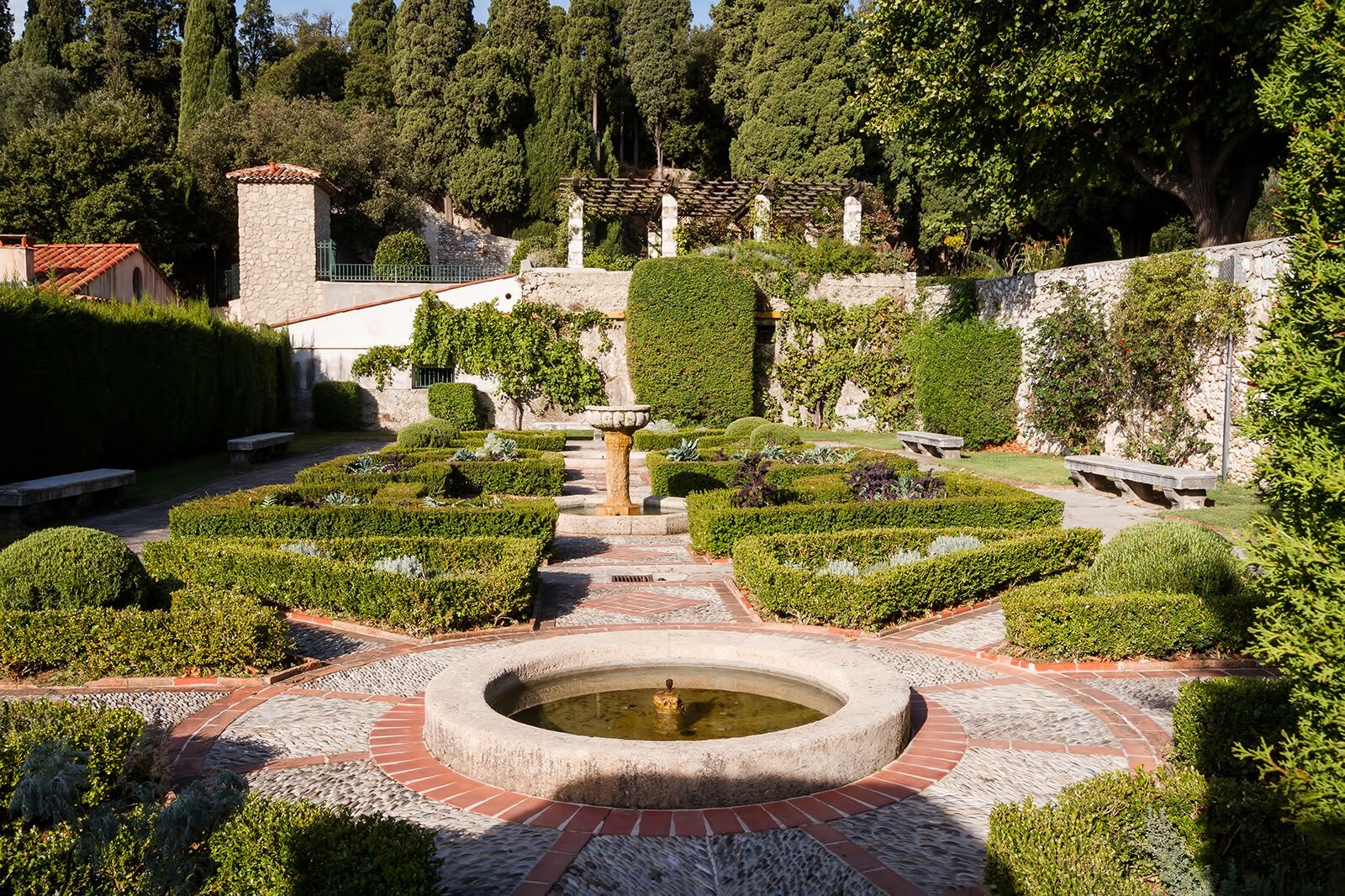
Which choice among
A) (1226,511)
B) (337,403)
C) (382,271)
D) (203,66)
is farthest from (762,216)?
(203,66)

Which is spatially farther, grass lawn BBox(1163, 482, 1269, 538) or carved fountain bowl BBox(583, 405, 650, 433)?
carved fountain bowl BBox(583, 405, 650, 433)

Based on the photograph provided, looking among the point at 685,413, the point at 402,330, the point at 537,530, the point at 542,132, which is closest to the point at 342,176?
the point at 542,132

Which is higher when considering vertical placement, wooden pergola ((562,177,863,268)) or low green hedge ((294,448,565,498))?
wooden pergola ((562,177,863,268))

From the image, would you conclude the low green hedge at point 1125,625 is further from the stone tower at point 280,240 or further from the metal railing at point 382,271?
the stone tower at point 280,240

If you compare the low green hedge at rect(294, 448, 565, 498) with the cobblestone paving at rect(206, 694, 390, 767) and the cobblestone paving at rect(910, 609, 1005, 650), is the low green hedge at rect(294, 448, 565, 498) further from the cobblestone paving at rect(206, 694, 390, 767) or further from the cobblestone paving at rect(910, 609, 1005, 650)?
the cobblestone paving at rect(910, 609, 1005, 650)

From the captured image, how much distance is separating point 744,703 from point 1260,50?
1489 centimetres

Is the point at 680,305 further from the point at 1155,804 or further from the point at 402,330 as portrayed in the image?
the point at 1155,804

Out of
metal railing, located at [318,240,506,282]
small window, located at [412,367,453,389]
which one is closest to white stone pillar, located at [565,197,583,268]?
small window, located at [412,367,453,389]

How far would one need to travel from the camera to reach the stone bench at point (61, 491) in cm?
1120

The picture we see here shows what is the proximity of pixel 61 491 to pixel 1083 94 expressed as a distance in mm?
15853

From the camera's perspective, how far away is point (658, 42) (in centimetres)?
4188

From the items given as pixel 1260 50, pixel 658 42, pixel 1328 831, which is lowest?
pixel 1328 831

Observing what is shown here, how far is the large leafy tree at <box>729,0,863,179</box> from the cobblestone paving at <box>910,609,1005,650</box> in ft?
91.6

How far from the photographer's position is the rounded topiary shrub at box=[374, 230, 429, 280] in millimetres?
30938
